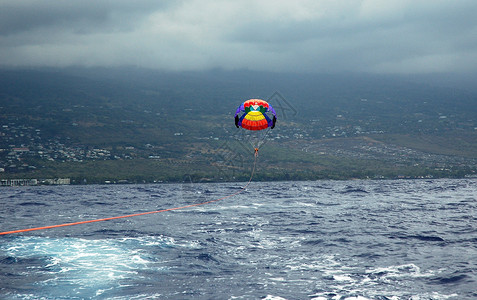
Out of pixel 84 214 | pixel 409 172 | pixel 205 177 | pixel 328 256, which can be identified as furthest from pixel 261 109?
pixel 409 172

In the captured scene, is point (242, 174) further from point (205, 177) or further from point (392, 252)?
point (392, 252)

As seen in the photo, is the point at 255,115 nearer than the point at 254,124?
Yes

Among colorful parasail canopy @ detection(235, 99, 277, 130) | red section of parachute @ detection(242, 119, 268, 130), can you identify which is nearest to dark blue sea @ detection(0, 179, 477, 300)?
red section of parachute @ detection(242, 119, 268, 130)

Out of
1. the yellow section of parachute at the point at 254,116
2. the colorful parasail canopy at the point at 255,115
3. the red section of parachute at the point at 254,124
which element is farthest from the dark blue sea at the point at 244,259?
the yellow section of parachute at the point at 254,116

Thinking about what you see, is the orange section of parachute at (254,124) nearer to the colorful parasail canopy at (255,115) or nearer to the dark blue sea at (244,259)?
the colorful parasail canopy at (255,115)

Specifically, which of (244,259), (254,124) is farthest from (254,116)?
(244,259)

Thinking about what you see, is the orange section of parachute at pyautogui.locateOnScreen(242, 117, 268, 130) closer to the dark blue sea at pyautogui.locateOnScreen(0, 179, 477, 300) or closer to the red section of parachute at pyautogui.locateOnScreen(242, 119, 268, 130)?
the red section of parachute at pyautogui.locateOnScreen(242, 119, 268, 130)

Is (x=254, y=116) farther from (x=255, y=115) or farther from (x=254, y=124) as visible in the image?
(x=254, y=124)

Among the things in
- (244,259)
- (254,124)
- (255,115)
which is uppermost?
(255,115)

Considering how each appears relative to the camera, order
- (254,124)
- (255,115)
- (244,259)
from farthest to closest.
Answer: (254,124), (255,115), (244,259)
